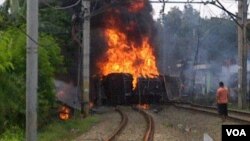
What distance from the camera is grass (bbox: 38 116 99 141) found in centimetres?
1941

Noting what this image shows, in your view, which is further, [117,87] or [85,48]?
[117,87]

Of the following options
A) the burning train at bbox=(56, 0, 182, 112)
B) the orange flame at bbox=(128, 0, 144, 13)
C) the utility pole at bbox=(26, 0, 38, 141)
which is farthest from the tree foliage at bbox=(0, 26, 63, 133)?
the orange flame at bbox=(128, 0, 144, 13)

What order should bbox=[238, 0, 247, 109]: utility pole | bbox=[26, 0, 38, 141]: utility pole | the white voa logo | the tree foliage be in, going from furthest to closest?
bbox=[238, 0, 247, 109]: utility pole → the tree foliage → bbox=[26, 0, 38, 141]: utility pole → the white voa logo

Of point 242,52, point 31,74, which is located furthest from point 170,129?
point 31,74

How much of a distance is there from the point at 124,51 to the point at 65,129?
21.8 m

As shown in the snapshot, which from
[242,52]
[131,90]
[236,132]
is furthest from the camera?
[131,90]

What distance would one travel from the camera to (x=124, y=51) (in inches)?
1726

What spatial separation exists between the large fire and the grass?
15998 millimetres

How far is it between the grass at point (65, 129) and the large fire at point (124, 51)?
630 inches

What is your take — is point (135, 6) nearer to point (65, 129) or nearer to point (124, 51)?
point (124, 51)

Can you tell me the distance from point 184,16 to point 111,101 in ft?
193

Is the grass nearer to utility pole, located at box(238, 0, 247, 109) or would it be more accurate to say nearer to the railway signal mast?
the railway signal mast

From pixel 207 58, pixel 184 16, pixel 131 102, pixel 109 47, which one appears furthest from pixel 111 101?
pixel 184 16

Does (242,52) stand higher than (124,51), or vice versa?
(124,51)
